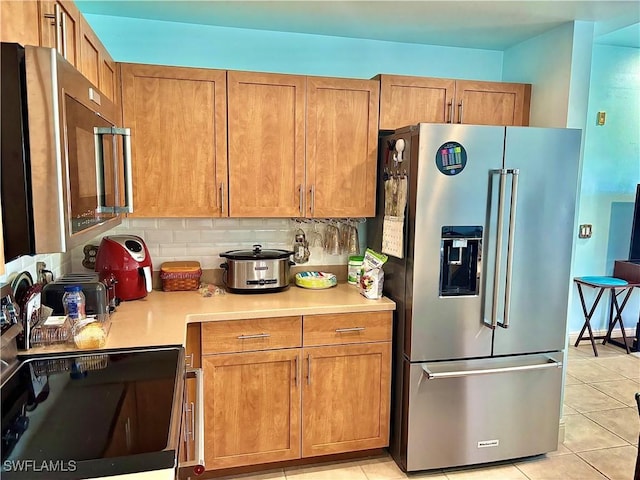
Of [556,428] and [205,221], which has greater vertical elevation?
[205,221]

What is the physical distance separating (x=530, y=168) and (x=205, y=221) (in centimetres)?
178

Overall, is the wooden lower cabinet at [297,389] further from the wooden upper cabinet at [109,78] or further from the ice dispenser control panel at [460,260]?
the wooden upper cabinet at [109,78]

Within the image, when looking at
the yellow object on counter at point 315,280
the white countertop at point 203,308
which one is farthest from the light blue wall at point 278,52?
the white countertop at point 203,308

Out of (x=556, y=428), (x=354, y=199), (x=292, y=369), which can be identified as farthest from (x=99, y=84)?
(x=556, y=428)

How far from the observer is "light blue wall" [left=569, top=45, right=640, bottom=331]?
3939mm

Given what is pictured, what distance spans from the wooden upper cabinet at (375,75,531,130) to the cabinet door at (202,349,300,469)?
1.43 m

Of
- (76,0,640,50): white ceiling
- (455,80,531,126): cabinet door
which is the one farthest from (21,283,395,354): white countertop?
(76,0,640,50): white ceiling

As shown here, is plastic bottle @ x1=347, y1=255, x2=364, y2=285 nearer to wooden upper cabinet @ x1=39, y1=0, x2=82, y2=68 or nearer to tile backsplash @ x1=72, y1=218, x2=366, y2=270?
tile backsplash @ x1=72, y1=218, x2=366, y2=270

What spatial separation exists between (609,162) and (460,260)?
8.70 feet

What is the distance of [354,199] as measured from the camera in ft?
8.59

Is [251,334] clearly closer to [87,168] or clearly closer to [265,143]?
[265,143]

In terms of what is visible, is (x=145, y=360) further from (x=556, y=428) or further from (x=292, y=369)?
(x=556, y=428)

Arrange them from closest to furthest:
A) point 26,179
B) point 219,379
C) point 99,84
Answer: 1. point 26,179
2. point 99,84
3. point 219,379

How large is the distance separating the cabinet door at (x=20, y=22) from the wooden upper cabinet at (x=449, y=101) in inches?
68.7
